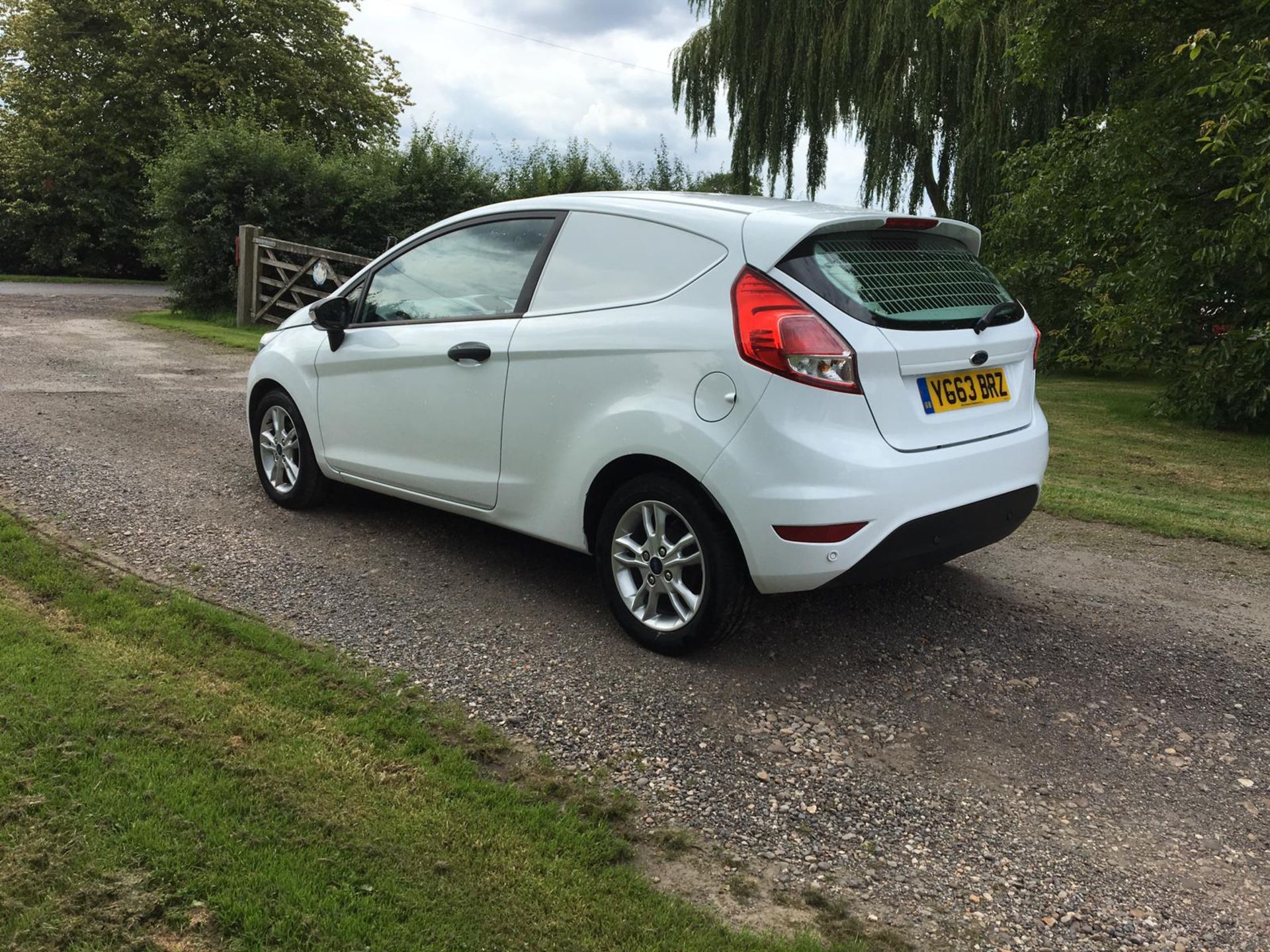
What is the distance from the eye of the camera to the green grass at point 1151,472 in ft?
22.7

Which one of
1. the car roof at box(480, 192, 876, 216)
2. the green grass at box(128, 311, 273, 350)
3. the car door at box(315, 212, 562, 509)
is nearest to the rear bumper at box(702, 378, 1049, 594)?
the car roof at box(480, 192, 876, 216)

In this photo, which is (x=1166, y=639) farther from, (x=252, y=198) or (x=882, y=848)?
(x=252, y=198)

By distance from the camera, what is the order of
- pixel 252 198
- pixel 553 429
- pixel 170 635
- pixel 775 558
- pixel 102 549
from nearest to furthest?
pixel 775 558, pixel 170 635, pixel 553 429, pixel 102 549, pixel 252 198

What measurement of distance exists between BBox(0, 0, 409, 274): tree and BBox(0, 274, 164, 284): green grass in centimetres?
78

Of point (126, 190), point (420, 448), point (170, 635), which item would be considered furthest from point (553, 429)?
point (126, 190)

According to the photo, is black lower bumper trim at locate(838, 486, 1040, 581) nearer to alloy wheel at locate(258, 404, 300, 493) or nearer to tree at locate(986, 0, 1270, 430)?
alloy wheel at locate(258, 404, 300, 493)

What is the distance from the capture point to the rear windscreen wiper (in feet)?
14.2

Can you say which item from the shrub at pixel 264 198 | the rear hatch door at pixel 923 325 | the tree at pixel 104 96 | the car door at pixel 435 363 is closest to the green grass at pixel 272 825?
the car door at pixel 435 363

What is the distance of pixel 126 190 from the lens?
114 feet

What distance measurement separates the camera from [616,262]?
4.44 meters

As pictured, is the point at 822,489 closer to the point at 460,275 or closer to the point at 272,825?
the point at 272,825

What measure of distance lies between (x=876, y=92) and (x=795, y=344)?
1709 centimetres

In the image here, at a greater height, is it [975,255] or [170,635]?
[975,255]

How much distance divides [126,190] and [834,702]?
120ft
